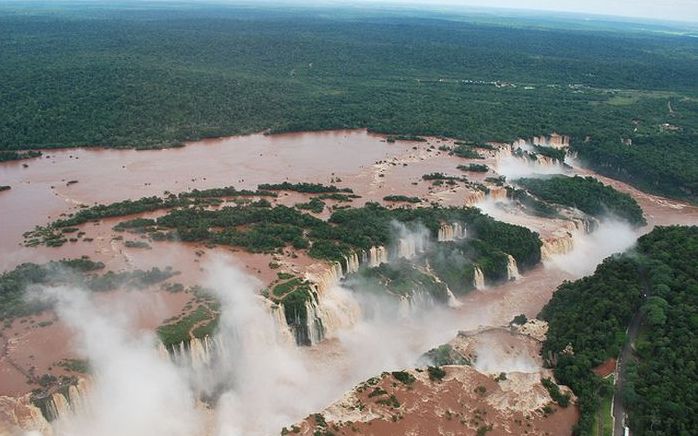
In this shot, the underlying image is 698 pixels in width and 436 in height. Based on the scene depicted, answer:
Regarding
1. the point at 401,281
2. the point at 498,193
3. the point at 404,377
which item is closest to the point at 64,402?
the point at 404,377

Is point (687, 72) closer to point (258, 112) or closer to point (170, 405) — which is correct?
Answer: point (258, 112)

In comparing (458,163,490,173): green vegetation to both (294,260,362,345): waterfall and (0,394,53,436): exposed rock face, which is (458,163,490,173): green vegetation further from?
(0,394,53,436): exposed rock face

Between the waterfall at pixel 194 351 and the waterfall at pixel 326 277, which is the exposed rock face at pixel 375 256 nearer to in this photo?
the waterfall at pixel 326 277

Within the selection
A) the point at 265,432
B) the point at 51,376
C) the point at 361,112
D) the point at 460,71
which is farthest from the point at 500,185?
the point at 460,71

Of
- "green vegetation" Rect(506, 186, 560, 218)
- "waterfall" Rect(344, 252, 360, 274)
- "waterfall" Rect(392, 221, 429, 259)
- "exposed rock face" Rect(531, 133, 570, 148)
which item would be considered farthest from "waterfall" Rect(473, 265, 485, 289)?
"exposed rock face" Rect(531, 133, 570, 148)

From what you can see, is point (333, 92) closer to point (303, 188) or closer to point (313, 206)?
point (303, 188)

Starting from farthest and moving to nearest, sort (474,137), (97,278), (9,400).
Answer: (474,137)
(97,278)
(9,400)
